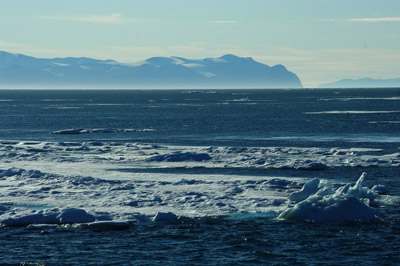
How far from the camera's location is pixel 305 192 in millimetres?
31984

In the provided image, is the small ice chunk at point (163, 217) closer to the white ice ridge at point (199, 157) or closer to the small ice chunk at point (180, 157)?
the white ice ridge at point (199, 157)

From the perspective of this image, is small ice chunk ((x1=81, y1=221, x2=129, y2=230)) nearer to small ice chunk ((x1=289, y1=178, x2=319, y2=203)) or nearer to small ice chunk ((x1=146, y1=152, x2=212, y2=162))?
small ice chunk ((x1=289, y1=178, x2=319, y2=203))

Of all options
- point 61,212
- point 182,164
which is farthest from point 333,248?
point 182,164

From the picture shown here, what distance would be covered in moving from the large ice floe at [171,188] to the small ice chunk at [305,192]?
5 centimetres

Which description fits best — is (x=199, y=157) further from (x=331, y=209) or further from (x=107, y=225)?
(x=107, y=225)

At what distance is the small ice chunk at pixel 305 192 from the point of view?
31.8m

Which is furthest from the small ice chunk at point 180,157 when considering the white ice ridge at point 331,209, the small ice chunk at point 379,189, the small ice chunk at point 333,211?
the small ice chunk at point 333,211

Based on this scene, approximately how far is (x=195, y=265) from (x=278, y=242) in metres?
4.09

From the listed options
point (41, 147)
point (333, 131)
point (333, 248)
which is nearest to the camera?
point (333, 248)

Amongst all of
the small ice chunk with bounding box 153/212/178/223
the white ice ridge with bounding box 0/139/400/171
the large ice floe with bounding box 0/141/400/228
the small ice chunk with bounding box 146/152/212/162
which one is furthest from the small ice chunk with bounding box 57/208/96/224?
the small ice chunk with bounding box 146/152/212/162

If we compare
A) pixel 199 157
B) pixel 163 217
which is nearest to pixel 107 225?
pixel 163 217

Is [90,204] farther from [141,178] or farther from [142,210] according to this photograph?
[141,178]

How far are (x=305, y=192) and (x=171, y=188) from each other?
25.1ft

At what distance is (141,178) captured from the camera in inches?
1566
